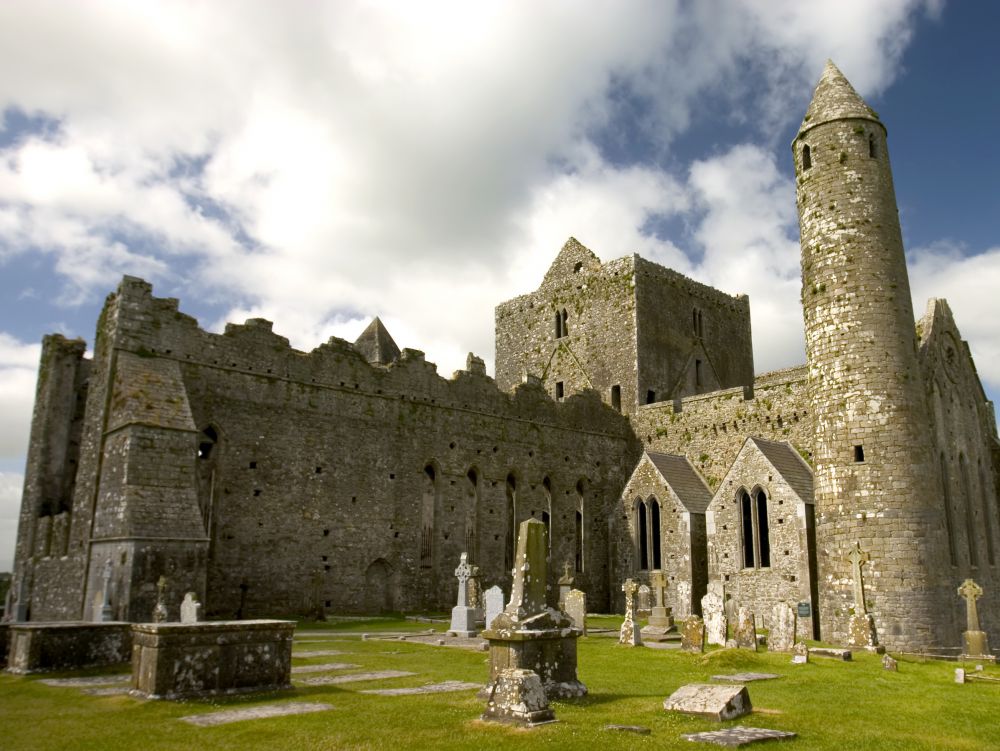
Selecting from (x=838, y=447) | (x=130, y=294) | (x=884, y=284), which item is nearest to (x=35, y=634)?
(x=130, y=294)

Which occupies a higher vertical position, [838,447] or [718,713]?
[838,447]

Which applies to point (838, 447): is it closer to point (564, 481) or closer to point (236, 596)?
point (564, 481)

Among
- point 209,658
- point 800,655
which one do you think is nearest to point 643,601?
point 800,655

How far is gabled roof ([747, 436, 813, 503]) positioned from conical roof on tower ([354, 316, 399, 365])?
53.7ft

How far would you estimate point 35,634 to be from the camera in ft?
39.9

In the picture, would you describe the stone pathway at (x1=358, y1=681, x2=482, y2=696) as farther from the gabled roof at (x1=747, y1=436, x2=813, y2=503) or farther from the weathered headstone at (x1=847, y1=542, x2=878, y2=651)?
the gabled roof at (x1=747, y1=436, x2=813, y2=503)

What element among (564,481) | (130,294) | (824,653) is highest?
(130,294)

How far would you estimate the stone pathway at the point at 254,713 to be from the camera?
8445mm

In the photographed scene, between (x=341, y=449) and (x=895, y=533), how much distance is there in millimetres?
15133

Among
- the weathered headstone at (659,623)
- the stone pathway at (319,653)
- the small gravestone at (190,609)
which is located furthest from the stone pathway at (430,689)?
the weathered headstone at (659,623)

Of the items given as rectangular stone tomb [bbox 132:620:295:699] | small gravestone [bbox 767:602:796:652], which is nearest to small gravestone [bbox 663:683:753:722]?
rectangular stone tomb [bbox 132:620:295:699]

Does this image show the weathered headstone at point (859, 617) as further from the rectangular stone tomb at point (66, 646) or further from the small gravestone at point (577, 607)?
the rectangular stone tomb at point (66, 646)

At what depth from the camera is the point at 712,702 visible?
8.79m

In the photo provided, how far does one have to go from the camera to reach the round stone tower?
20078 millimetres
